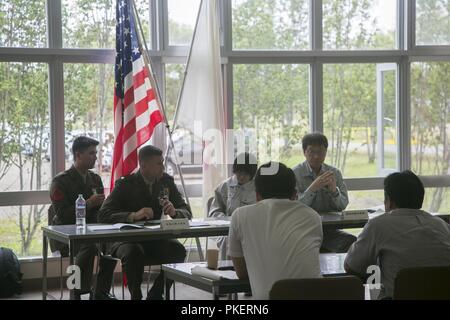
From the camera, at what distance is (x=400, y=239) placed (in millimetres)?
3342

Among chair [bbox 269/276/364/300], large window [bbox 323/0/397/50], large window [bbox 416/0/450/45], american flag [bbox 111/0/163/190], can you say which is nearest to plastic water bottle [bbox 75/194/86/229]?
american flag [bbox 111/0/163/190]

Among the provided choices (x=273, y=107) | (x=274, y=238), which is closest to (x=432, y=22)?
(x=273, y=107)

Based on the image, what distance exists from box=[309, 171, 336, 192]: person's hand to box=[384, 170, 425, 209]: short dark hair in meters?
2.11

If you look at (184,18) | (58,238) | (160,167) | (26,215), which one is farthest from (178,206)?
(184,18)

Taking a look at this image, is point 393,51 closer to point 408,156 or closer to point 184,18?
point 408,156

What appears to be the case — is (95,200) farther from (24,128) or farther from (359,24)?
(359,24)

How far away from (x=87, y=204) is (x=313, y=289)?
314 centimetres

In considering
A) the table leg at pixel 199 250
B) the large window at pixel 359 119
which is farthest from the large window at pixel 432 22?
the table leg at pixel 199 250

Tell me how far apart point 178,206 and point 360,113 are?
101 inches

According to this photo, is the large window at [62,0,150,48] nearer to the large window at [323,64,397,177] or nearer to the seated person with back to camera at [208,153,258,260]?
the seated person with back to camera at [208,153,258,260]

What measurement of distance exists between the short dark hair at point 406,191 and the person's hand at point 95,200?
2743 mm

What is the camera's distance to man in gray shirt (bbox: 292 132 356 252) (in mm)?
5641

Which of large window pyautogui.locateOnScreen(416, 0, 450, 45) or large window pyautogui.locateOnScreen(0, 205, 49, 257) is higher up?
large window pyautogui.locateOnScreen(416, 0, 450, 45)

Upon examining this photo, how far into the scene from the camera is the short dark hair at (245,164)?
558 centimetres
